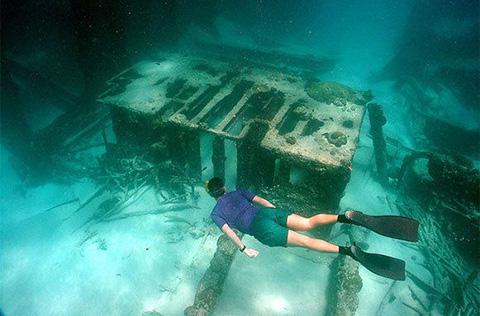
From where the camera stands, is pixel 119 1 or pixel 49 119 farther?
pixel 119 1

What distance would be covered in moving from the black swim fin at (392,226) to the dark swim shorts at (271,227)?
1037 millimetres

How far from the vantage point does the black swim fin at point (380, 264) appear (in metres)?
4.26

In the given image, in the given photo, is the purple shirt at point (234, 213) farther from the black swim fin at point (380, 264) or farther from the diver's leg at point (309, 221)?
the black swim fin at point (380, 264)

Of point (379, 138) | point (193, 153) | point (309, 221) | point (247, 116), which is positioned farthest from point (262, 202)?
point (379, 138)

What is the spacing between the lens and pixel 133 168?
6.97 meters

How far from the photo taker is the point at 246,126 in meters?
5.93

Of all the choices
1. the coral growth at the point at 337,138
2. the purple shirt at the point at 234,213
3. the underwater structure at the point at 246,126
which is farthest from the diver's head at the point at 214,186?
the coral growth at the point at 337,138

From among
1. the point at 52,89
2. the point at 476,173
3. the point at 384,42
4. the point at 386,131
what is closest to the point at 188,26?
the point at 52,89

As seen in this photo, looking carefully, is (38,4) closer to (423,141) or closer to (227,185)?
(227,185)

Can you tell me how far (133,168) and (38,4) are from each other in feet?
14.3

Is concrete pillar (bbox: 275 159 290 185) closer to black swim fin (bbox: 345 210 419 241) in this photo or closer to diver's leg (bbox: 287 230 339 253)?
diver's leg (bbox: 287 230 339 253)

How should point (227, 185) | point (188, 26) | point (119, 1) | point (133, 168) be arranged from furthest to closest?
point (188, 26), point (119, 1), point (227, 185), point (133, 168)

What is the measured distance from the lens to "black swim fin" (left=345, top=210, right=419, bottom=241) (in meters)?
4.22

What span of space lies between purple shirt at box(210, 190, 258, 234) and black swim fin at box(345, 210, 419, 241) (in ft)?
5.01
